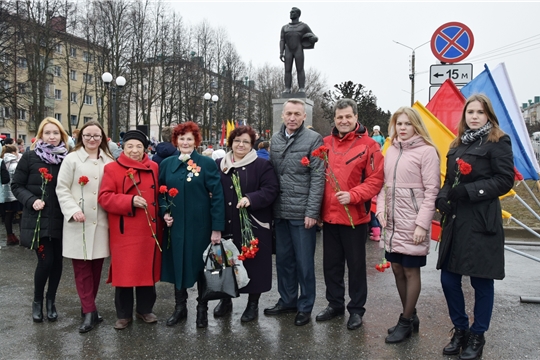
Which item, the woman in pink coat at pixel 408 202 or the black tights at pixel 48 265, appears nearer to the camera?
the woman in pink coat at pixel 408 202

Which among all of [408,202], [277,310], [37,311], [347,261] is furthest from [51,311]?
[408,202]

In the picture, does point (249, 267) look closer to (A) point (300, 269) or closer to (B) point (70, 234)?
(A) point (300, 269)

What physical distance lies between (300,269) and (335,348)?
2.92 ft

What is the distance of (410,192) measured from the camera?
3.85 m

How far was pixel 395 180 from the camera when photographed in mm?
3926

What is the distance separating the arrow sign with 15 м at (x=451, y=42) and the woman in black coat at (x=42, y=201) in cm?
A: 559

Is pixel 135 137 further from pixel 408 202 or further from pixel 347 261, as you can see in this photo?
pixel 408 202

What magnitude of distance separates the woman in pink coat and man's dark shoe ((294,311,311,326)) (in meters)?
0.77

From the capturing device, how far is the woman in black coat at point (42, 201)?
4.26 m

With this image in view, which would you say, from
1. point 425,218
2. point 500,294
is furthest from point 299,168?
point 500,294

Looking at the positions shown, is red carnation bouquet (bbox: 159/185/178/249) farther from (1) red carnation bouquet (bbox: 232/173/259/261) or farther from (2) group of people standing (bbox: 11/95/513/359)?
(1) red carnation bouquet (bbox: 232/173/259/261)

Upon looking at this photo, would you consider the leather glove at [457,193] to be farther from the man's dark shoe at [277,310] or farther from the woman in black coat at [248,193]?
the man's dark shoe at [277,310]

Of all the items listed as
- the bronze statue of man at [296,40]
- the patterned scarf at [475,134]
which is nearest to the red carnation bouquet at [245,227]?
the patterned scarf at [475,134]

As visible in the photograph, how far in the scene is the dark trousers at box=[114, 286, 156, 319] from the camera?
4270mm
